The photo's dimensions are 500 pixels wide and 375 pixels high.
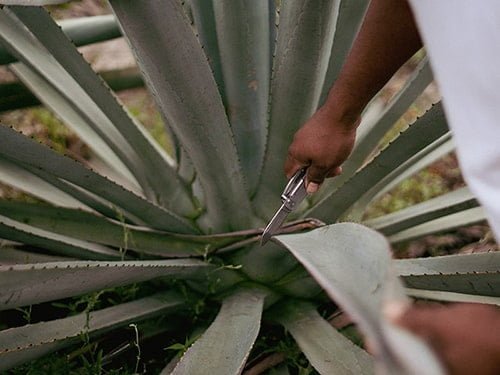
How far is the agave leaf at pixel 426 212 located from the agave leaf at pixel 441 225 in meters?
0.04

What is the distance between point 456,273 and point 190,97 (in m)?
0.46

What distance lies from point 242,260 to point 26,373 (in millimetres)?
401

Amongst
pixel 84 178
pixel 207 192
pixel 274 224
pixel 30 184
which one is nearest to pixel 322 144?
pixel 274 224

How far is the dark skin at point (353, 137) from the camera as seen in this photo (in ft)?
2.01

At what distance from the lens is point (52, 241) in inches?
53.8

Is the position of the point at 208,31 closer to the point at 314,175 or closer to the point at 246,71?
the point at 246,71

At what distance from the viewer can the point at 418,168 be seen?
5.47 ft

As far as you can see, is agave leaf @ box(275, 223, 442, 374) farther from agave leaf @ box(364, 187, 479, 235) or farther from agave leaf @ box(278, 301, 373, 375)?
agave leaf @ box(364, 187, 479, 235)

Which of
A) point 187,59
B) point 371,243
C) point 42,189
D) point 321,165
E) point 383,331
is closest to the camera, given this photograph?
point 383,331

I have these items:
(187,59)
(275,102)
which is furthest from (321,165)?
(187,59)

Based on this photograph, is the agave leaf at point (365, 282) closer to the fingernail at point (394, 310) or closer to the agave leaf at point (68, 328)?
the fingernail at point (394, 310)

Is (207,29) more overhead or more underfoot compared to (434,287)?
more overhead

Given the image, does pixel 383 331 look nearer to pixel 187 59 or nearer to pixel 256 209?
pixel 187 59

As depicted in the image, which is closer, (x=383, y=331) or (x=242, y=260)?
(x=383, y=331)
